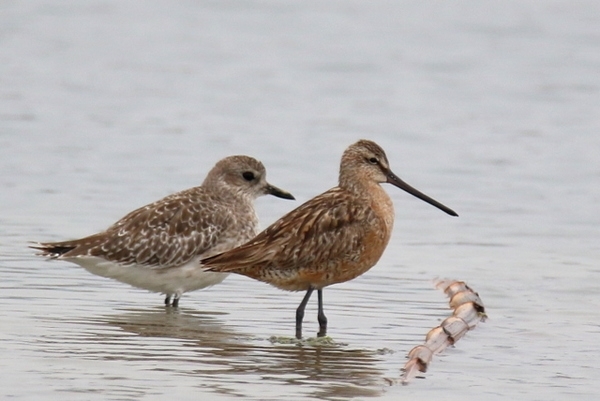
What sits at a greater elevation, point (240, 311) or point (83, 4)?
point (83, 4)

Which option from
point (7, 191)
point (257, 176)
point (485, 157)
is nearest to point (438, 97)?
point (485, 157)

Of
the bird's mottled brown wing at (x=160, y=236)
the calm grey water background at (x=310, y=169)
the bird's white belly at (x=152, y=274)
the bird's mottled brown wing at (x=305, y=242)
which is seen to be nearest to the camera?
the calm grey water background at (x=310, y=169)

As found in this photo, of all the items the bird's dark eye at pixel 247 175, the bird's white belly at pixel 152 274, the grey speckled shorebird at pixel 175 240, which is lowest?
the bird's white belly at pixel 152 274

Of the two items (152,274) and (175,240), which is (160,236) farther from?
(152,274)

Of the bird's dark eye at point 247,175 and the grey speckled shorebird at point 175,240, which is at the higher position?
the bird's dark eye at point 247,175

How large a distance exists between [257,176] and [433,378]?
13.2 feet

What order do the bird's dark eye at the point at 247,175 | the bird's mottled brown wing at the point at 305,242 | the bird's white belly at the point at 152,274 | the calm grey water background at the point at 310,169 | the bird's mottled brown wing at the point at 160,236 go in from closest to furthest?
the calm grey water background at the point at 310,169 → the bird's mottled brown wing at the point at 305,242 → the bird's white belly at the point at 152,274 → the bird's mottled brown wing at the point at 160,236 → the bird's dark eye at the point at 247,175

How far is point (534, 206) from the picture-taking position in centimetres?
1524

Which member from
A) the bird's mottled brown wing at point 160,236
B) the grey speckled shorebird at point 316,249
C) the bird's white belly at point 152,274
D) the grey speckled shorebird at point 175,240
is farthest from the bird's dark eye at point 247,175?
the grey speckled shorebird at point 316,249

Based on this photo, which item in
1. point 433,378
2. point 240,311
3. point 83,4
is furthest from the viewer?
point 83,4

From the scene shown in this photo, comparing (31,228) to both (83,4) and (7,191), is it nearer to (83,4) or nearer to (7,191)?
(7,191)

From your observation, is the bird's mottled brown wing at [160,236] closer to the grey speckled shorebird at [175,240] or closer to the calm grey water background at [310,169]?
the grey speckled shorebird at [175,240]

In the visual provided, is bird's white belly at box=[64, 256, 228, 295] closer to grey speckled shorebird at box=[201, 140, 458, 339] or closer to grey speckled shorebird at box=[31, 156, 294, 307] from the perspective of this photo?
grey speckled shorebird at box=[31, 156, 294, 307]

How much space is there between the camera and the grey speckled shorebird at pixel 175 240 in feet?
36.6
